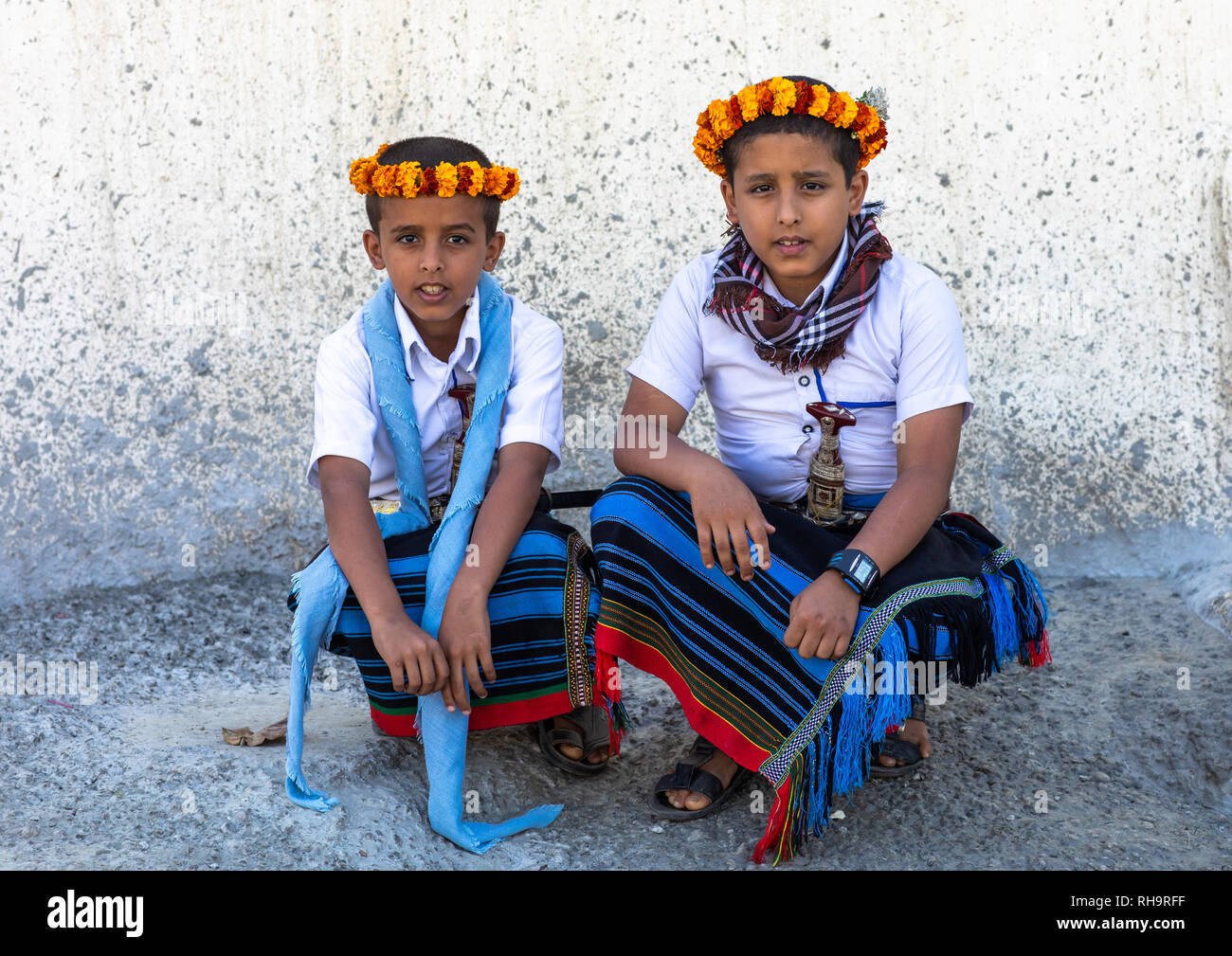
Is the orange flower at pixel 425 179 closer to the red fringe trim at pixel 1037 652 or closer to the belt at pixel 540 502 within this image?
the belt at pixel 540 502

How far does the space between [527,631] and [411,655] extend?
33cm

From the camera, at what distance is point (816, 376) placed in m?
2.59

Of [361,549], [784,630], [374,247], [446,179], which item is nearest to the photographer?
[784,630]

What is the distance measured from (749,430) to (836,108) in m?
0.73

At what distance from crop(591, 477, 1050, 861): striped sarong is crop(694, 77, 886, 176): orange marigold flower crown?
0.77 meters

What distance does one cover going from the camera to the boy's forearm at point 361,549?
2379 mm

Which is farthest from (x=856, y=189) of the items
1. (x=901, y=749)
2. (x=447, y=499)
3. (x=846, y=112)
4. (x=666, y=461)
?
(x=901, y=749)

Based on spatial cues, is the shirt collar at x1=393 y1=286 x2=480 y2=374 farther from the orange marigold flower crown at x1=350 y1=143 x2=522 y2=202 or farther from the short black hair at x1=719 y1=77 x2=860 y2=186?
the short black hair at x1=719 y1=77 x2=860 y2=186

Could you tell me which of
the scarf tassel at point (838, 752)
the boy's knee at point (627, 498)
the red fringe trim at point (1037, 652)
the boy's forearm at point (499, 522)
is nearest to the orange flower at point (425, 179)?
the boy's forearm at point (499, 522)

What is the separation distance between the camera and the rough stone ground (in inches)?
90.1

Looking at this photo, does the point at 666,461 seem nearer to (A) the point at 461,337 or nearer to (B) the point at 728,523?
(B) the point at 728,523

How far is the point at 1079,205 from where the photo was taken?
3703 mm

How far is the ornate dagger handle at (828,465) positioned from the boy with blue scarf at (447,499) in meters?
0.54

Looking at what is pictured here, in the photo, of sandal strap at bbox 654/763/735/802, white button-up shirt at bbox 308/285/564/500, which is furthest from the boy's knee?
sandal strap at bbox 654/763/735/802
